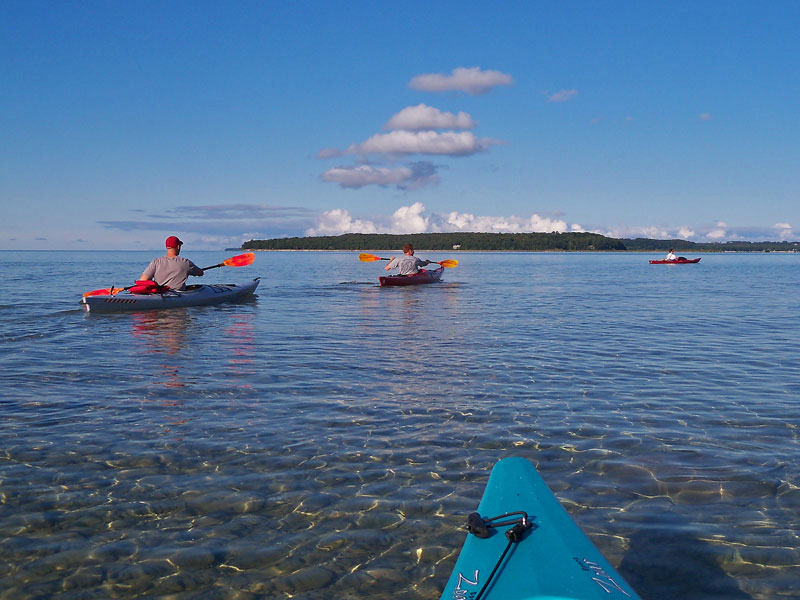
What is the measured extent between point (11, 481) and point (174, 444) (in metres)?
1.44

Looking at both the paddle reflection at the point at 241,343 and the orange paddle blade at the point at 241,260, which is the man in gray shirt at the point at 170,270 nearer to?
the paddle reflection at the point at 241,343

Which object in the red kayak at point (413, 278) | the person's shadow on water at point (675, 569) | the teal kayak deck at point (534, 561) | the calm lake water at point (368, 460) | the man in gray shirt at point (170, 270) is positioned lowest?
the person's shadow on water at point (675, 569)

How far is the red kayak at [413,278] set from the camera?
27.9m

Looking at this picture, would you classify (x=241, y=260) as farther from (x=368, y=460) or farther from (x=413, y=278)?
(x=368, y=460)

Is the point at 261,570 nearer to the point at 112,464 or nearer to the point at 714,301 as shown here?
the point at 112,464

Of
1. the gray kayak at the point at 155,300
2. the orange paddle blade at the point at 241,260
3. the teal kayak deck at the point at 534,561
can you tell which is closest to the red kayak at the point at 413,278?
the orange paddle blade at the point at 241,260

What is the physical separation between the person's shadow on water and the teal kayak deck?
0.87 meters

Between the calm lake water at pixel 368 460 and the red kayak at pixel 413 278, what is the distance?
1524 centimetres

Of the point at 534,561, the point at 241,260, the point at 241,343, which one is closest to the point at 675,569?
the point at 534,561

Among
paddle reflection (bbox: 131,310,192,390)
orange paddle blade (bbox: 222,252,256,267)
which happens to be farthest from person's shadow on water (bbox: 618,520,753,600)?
orange paddle blade (bbox: 222,252,256,267)

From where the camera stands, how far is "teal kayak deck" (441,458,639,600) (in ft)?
8.86

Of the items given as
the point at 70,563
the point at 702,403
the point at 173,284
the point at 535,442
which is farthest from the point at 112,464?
the point at 173,284

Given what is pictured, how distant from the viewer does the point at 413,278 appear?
28828mm

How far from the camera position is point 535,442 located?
6.31m
